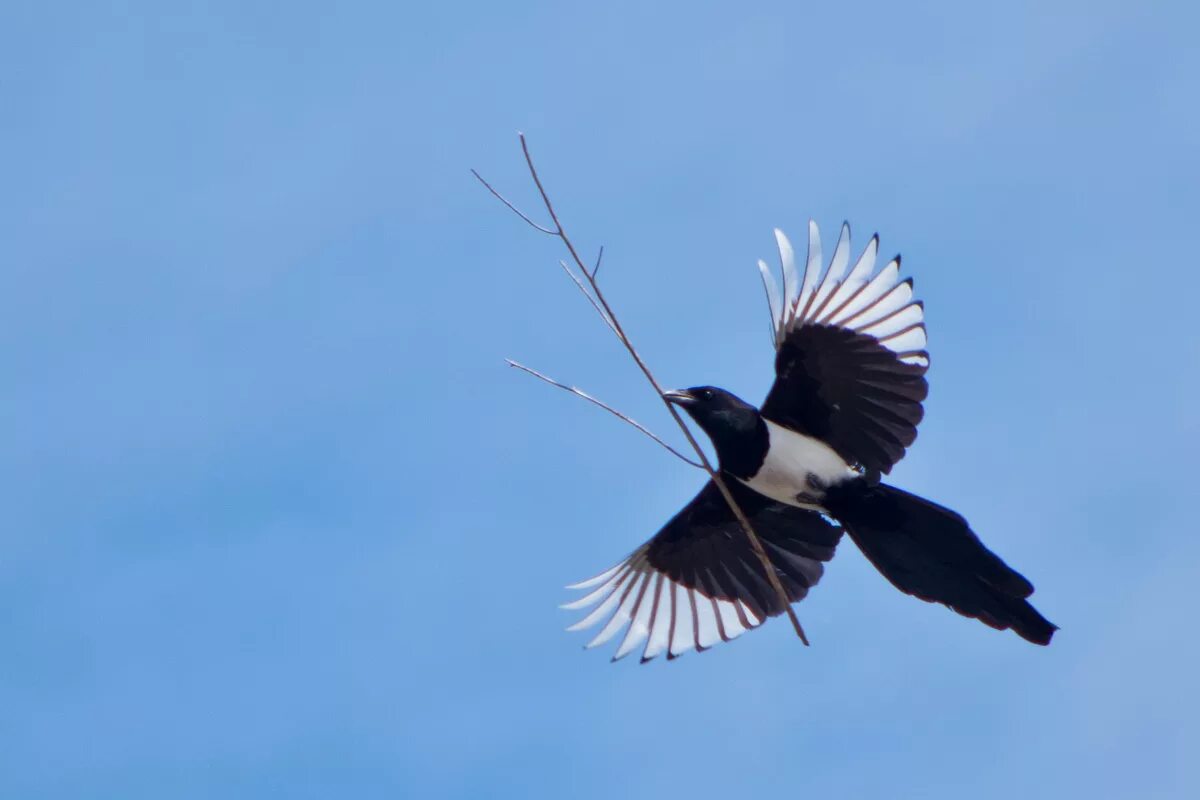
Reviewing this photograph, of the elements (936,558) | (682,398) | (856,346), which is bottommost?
(936,558)

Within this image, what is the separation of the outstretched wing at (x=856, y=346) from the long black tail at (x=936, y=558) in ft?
0.51

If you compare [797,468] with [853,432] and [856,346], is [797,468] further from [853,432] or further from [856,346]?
[856,346]

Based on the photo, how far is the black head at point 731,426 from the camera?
4.84m

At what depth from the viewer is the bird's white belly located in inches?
189

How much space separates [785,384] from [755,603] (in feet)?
3.33

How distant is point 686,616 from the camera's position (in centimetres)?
554

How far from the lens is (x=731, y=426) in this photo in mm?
4840

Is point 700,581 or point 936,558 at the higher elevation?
point 700,581

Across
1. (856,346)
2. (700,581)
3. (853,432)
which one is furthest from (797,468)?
(700,581)

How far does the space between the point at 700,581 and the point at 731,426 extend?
38.8 inches

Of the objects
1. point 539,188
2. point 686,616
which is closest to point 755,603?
point 686,616

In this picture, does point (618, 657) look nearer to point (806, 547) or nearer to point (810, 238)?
point (806, 547)

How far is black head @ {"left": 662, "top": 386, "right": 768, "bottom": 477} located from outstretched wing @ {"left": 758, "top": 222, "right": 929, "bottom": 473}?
0.70 ft

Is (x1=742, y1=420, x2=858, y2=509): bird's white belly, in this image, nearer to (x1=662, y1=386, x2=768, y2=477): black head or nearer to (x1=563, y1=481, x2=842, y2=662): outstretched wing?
(x1=662, y1=386, x2=768, y2=477): black head
